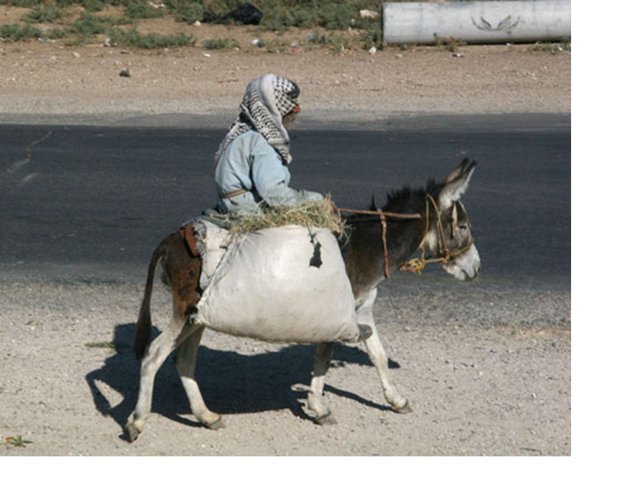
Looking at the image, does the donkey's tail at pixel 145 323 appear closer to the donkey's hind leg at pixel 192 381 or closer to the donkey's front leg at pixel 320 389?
the donkey's hind leg at pixel 192 381

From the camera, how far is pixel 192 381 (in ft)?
24.2

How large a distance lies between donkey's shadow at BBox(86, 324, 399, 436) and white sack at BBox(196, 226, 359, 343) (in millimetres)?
922

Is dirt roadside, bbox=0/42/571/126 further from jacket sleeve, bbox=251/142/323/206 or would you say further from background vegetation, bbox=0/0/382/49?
jacket sleeve, bbox=251/142/323/206

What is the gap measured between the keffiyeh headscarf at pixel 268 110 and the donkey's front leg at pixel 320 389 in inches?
46.2

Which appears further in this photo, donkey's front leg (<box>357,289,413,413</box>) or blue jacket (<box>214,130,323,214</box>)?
donkey's front leg (<box>357,289,413,413</box>)

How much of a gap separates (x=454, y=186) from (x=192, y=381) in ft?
5.90

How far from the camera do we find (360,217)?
7.53m

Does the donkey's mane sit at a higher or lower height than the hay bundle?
lower

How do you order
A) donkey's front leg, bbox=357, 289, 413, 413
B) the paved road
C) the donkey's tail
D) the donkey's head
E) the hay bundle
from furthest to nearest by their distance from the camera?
the paved road, donkey's front leg, bbox=357, 289, 413, 413, the donkey's head, the donkey's tail, the hay bundle

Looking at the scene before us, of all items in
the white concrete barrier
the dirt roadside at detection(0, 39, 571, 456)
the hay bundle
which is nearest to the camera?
the hay bundle

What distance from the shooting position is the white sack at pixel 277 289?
6.79 m

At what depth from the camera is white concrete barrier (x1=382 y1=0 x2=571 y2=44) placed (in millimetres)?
22766

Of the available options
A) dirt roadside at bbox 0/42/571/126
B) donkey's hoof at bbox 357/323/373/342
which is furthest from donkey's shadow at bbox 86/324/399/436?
dirt roadside at bbox 0/42/571/126

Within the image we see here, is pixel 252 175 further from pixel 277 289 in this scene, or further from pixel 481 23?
pixel 481 23
